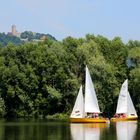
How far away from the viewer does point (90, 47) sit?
91.1m

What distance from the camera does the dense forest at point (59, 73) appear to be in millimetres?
90688

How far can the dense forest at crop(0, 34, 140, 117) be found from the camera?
90.7m

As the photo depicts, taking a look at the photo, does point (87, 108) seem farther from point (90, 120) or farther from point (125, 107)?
point (125, 107)

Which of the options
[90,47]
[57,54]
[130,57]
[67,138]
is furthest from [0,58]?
[67,138]

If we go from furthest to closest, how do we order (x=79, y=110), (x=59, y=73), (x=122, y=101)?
1. (x=59, y=73)
2. (x=122, y=101)
3. (x=79, y=110)

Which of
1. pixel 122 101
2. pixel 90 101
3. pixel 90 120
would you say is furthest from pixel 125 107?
pixel 90 120

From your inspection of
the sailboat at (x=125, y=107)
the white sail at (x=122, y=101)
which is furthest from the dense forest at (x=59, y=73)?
the sailboat at (x=125, y=107)

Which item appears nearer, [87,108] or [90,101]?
[87,108]

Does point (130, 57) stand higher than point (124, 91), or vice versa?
point (130, 57)

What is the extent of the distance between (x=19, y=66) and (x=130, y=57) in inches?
731

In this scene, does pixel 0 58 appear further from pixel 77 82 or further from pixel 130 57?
pixel 130 57

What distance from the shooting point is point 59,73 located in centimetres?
9219

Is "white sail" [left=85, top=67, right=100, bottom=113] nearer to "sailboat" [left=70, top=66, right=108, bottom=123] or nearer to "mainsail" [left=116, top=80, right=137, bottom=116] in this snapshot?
"sailboat" [left=70, top=66, right=108, bottom=123]

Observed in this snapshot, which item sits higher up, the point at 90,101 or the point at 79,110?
the point at 90,101
